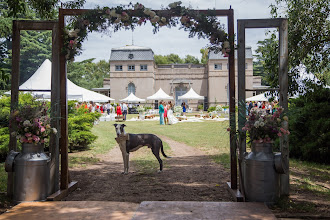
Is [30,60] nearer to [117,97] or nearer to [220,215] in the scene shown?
[220,215]

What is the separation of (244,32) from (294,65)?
2.36 metres

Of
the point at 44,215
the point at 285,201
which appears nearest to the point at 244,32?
the point at 285,201

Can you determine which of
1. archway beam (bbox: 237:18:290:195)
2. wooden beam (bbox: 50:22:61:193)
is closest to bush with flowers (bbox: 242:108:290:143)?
archway beam (bbox: 237:18:290:195)

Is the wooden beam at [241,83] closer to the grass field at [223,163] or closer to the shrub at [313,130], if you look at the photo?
the grass field at [223,163]

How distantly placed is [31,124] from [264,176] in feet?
9.58

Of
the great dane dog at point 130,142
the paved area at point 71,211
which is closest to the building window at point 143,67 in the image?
the great dane dog at point 130,142

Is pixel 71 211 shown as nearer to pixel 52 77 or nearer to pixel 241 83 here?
pixel 52 77

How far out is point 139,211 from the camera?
331cm

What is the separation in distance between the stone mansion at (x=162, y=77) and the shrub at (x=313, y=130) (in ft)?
115

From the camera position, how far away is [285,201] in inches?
148

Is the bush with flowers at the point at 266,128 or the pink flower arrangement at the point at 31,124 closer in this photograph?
the bush with flowers at the point at 266,128

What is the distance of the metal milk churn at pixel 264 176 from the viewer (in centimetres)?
372

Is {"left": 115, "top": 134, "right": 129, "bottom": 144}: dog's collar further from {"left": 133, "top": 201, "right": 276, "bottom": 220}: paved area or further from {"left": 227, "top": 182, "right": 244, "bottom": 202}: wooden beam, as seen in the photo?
{"left": 133, "top": 201, "right": 276, "bottom": 220}: paved area

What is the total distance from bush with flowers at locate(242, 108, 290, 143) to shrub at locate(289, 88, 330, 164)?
119 inches
